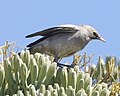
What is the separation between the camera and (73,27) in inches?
260

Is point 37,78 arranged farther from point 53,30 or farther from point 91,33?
point 91,33

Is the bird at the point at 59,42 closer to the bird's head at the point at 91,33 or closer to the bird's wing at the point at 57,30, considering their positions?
the bird's wing at the point at 57,30

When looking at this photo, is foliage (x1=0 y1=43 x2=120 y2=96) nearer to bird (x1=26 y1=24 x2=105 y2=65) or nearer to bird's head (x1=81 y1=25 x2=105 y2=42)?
bird (x1=26 y1=24 x2=105 y2=65)

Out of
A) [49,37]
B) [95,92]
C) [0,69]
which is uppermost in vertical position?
[49,37]

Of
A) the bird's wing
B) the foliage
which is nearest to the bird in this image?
the bird's wing

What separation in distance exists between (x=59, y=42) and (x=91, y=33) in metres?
0.56

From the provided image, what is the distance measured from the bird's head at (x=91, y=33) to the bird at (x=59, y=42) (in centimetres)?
14

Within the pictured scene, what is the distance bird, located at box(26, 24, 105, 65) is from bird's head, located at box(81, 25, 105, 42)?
0.46 feet

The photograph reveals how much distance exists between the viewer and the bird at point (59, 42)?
6348 millimetres

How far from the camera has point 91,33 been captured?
6.73m

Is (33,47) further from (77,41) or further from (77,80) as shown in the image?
(77,80)

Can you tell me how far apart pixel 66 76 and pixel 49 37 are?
1824 millimetres

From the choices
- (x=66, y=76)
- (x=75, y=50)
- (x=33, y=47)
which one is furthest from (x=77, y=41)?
(x=66, y=76)

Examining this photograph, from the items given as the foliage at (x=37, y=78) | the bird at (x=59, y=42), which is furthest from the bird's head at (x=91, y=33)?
the foliage at (x=37, y=78)
